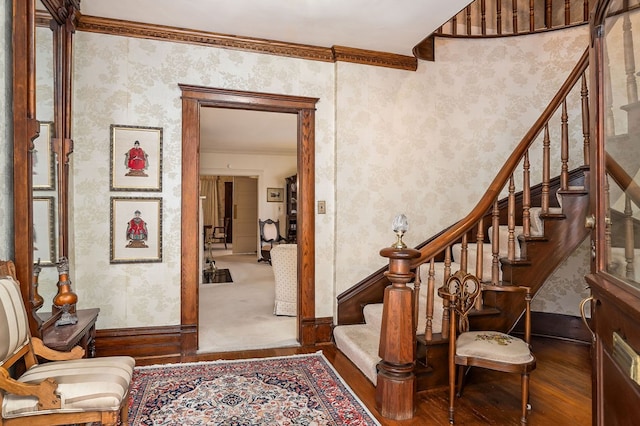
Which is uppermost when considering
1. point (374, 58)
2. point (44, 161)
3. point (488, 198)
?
point (374, 58)

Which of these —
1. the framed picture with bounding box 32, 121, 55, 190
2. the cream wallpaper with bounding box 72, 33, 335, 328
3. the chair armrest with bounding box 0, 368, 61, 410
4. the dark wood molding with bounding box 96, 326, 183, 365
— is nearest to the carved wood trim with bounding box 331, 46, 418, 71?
the cream wallpaper with bounding box 72, 33, 335, 328

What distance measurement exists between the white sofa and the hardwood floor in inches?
46.2

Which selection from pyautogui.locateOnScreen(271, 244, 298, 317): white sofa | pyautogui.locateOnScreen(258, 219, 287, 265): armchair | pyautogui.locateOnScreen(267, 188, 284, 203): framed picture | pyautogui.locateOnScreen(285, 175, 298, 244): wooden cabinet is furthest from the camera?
pyautogui.locateOnScreen(267, 188, 284, 203): framed picture

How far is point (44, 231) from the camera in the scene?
224 centimetres

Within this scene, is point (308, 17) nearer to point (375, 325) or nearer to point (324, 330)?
point (375, 325)

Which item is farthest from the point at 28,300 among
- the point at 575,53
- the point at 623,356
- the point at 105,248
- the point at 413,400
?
the point at 575,53

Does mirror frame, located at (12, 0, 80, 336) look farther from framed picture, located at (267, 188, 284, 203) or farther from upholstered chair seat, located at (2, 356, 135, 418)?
framed picture, located at (267, 188, 284, 203)

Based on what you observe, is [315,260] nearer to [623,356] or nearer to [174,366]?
[174,366]

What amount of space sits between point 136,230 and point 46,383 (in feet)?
5.78

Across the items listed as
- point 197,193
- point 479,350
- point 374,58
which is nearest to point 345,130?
point 374,58

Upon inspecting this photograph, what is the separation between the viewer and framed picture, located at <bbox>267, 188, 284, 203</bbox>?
31.6 feet

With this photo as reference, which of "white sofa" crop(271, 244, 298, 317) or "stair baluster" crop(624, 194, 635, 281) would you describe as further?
"white sofa" crop(271, 244, 298, 317)

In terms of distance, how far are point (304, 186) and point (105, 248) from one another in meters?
1.71

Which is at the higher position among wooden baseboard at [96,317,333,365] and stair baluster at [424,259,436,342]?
stair baluster at [424,259,436,342]
